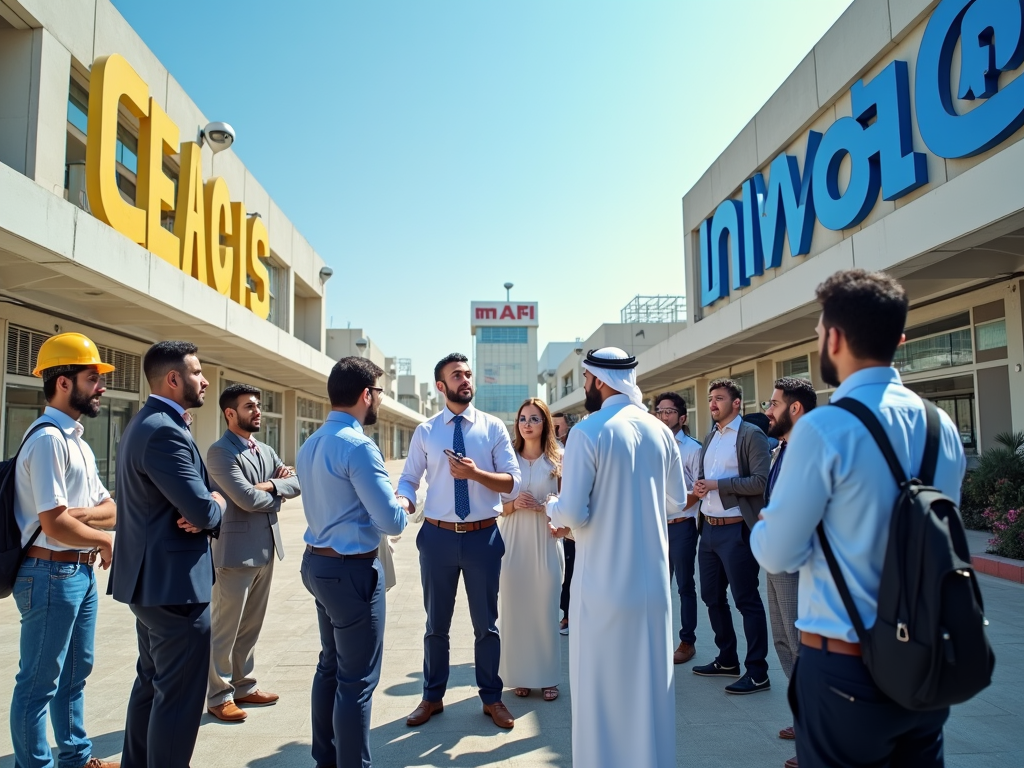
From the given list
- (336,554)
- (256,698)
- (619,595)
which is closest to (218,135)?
(256,698)

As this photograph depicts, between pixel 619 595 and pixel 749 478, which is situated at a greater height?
pixel 749 478

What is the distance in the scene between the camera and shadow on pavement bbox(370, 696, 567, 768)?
3545 mm

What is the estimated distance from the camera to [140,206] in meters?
11.1

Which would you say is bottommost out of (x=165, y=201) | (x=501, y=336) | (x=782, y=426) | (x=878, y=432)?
(x=878, y=432)

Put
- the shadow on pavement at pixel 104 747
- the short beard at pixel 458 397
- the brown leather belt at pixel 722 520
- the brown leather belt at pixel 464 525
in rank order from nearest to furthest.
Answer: the shadow on pavement at pixel 104 747 < the brown leather belt at pixel 464 525 < the short beard at pixel 458 397 < the brown leather belt at pixel 722 520

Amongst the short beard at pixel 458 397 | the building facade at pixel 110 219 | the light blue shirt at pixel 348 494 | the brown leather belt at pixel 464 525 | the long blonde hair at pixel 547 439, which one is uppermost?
the building facade at pixel 110 219

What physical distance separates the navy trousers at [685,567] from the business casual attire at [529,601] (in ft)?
3.67

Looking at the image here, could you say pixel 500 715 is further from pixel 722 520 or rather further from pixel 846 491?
pixel 846 491

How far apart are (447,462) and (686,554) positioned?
2278 mm

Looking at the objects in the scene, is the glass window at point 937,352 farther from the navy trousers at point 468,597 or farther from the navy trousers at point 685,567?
the navy trousers at point 468,597

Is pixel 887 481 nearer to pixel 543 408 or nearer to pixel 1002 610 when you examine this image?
pixel 543 408

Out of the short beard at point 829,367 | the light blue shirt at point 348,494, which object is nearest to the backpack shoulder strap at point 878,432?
the short beard at point 829,367

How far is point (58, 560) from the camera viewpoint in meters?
3.23

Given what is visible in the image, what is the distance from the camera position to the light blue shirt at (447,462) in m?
4.24
